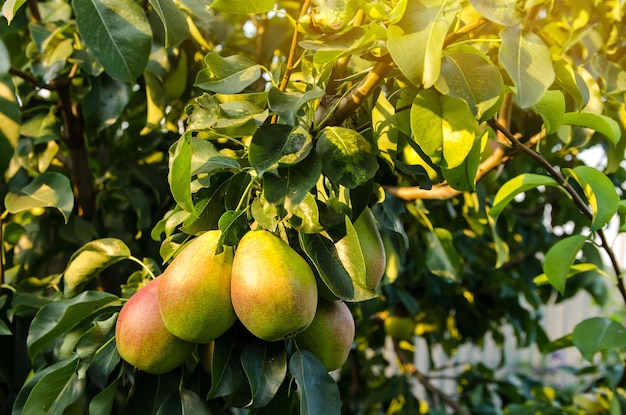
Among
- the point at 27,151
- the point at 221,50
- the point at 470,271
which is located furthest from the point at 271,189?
the point at 470,271

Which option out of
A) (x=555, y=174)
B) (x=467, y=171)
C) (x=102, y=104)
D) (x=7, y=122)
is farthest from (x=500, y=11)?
(x=102, y=104)

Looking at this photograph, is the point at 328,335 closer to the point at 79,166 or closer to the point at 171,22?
the point at 171,22

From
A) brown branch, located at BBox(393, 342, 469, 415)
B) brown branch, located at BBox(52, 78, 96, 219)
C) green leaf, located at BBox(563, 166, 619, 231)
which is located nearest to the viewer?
green leaf, located at BBox(563, 166, 619, 231)

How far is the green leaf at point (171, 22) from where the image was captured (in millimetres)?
578

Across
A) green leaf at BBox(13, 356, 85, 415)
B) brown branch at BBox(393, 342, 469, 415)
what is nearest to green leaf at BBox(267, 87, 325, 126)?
green leaf at BBox(13, 356, 85, 415)

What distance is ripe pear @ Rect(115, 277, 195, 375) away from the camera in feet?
1.90

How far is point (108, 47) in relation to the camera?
59 centimetres

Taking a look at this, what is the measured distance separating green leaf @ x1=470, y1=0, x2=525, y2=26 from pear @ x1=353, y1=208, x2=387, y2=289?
202mm

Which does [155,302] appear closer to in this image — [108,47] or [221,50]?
[108,47]

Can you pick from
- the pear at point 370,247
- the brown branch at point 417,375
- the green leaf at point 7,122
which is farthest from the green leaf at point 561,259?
the brown branch at point 417,375

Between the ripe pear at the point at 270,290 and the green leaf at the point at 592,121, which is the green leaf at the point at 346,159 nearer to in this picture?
the ripe pear at the point at 270,290

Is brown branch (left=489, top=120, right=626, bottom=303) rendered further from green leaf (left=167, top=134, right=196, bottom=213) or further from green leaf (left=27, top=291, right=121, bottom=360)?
green leaf (left=27, top=291, right=121, bottom=360)

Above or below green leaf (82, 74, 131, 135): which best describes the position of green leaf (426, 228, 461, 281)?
below

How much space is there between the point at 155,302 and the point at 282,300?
0.14 m
